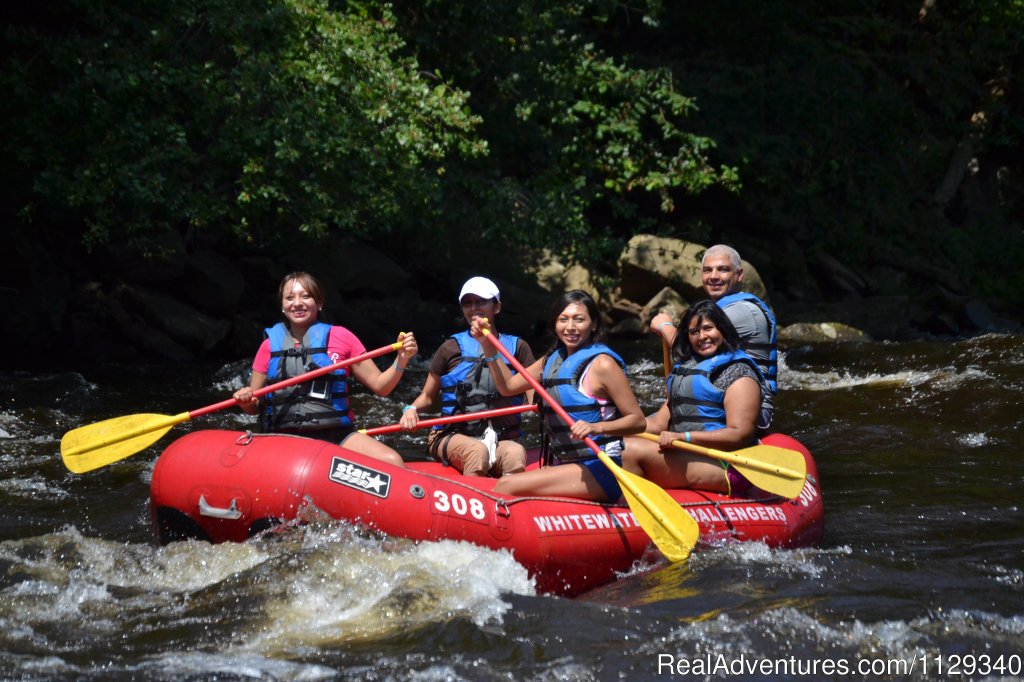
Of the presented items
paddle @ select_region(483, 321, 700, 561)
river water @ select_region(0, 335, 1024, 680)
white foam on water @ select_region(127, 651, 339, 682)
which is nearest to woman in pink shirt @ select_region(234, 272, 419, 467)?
river water @ select_region(0, 335, 1024, 680)

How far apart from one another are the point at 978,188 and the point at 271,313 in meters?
12.3

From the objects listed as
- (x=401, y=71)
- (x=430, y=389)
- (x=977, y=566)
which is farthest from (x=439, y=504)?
(x=401, y=71)

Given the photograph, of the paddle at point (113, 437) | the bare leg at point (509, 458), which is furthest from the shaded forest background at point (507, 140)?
the bare leg at point (509, 458)

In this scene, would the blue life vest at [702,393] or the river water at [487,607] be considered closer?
the river water at [487,607]

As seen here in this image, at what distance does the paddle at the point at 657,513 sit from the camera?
4.75 m

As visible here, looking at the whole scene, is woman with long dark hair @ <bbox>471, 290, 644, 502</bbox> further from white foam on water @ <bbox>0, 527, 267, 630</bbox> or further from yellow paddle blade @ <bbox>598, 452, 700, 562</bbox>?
white foam on water @ <bbox>0, 527, 267, 630</bbox>

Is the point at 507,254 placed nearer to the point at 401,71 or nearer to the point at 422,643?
the point at 401,71

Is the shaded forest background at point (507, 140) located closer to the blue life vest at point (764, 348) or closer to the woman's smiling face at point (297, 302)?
the woman's smiling face at point (297, 302)

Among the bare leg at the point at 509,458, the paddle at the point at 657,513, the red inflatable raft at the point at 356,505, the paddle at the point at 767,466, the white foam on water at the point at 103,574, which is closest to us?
the white foam on water at the point at 103,574

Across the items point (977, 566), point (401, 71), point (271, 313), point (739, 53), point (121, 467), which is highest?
point (739, 53)

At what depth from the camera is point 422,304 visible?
1372cm

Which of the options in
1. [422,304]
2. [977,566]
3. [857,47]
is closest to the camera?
[977,566]

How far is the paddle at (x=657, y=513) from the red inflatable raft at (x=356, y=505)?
0.56 ft

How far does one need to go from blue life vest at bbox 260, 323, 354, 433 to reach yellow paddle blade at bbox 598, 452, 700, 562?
1177 mm
